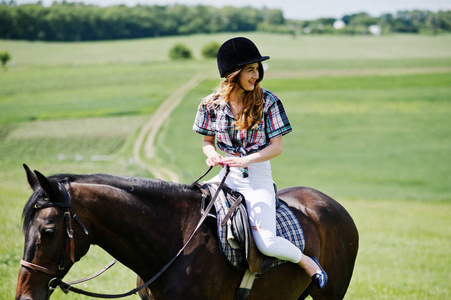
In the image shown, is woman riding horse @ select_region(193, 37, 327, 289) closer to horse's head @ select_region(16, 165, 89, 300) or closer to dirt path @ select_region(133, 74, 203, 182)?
horse's head @ select_region(16, 165, 89, 300)

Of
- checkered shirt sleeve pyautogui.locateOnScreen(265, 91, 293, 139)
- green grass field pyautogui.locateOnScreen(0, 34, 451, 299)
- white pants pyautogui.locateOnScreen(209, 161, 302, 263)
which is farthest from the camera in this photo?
green grass field pyautogui.locateOnScreen(0, 34, 451, 299)

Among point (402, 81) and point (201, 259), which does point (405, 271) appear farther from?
point (402, 81)

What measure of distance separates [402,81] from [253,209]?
56.3 m

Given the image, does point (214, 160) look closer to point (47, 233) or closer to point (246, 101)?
point (246, 101)

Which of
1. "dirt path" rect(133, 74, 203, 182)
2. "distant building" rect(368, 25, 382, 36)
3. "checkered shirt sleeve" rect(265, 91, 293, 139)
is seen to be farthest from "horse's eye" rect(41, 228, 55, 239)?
"distant building" rect(368, 25, 382, 36)

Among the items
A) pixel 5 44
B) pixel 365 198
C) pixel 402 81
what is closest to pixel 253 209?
pixel 365 198

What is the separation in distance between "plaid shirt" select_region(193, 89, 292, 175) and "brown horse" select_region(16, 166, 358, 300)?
0.59 meters

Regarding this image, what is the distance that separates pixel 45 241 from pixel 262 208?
6.12ft

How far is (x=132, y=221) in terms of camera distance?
405 cm

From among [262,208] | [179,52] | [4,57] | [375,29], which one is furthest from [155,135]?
[375,29]

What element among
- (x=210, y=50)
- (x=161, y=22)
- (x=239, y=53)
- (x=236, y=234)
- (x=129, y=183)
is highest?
(x=161, y=22)

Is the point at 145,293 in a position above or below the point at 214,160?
below

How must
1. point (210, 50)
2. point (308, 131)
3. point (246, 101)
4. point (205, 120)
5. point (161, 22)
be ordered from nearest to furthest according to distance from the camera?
point (246, 101) < point (205, 120) < point (308, 131) < point (210, 50) < point (161, 22)

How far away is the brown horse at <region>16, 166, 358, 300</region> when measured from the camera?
11.6 feet
